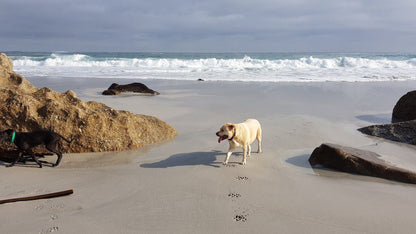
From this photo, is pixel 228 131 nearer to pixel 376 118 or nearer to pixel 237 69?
pixel 376 118

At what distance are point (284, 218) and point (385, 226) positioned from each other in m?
1.07

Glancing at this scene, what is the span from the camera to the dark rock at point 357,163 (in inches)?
170

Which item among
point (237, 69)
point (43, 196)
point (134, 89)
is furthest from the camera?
point (237, 69)

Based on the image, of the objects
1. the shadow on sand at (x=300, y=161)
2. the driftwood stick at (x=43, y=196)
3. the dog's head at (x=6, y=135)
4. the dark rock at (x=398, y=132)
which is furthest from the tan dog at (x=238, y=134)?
the dark rock at (x=398, y=132)

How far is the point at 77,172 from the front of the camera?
440cm

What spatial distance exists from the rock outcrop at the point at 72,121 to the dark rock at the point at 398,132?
203 inches

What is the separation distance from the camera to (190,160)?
510cm

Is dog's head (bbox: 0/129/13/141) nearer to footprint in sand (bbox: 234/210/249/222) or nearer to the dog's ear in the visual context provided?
the dog's ear

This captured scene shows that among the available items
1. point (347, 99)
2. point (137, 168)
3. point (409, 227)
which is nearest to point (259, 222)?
point (409, 227)

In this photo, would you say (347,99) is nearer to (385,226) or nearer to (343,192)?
(343,192)

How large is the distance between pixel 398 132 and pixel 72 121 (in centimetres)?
684

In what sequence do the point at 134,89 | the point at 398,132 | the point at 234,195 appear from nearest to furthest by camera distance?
the point at 234,195, the point at 398,132, the point at 134,89

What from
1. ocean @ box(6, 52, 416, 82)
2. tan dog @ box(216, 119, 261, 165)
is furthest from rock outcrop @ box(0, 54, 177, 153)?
ocean @ box(6, 52, 416, 82)

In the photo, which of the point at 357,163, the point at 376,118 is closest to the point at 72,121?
the point at 357,163
